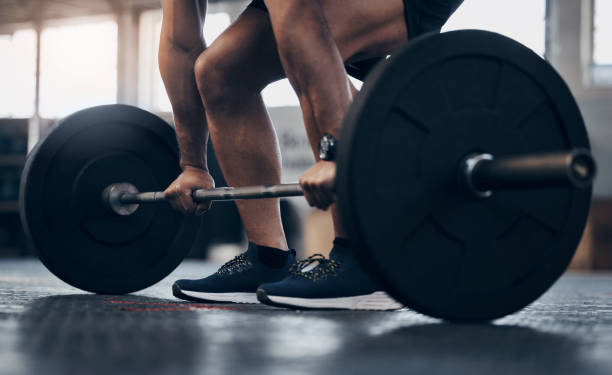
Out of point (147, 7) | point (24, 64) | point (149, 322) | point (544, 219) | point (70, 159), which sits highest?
point (147, 7)

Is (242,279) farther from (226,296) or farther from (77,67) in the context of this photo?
(77,67)

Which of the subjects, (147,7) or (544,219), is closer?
(544,219)

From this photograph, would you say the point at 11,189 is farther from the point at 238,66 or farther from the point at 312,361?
the point at 312,361

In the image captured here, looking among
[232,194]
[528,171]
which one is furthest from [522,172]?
[232,194]

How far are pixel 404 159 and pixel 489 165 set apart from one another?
0.38ft

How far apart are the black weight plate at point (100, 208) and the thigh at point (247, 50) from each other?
38 cm

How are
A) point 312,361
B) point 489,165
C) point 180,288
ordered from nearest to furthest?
point 312,361, point 489,165, point 180,288

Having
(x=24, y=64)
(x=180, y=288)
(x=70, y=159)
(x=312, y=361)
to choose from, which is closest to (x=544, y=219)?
(x=312, y=361)

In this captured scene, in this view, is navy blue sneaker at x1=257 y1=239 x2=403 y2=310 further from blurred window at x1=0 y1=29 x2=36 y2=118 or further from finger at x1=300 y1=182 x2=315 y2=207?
blurred window at x1=0 y1=29 x2=36 y2=118

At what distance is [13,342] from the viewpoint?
0.81 m

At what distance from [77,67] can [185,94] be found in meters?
6.25

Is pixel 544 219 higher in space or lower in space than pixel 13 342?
higher

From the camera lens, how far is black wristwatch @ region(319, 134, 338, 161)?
107 centimetres

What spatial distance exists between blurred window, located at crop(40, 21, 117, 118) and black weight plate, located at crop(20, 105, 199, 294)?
Answer: 5678 millimetres
